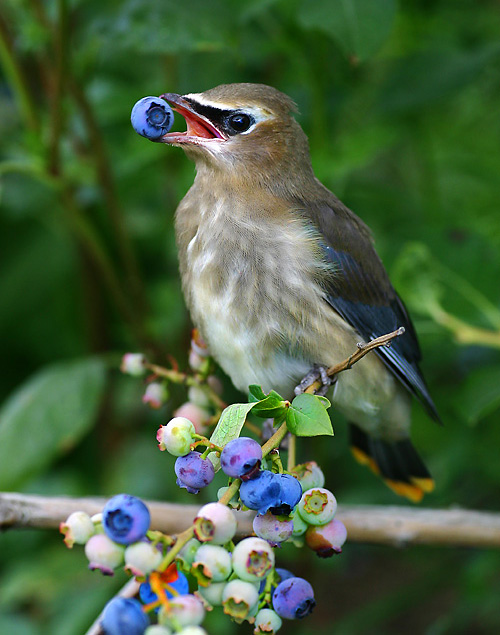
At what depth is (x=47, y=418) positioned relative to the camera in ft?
12.4

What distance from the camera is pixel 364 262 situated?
3605 millimetres

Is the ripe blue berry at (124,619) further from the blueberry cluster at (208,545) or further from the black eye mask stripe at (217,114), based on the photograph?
the black eye mask stripe at (217,114)

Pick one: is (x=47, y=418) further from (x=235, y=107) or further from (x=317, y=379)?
(x=235, y=107)

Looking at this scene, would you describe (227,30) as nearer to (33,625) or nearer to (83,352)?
(83,352)

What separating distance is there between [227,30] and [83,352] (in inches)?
91.9

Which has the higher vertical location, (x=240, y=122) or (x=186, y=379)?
(x=240, y=122)

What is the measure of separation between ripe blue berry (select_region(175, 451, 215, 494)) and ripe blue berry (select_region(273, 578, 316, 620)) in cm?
32

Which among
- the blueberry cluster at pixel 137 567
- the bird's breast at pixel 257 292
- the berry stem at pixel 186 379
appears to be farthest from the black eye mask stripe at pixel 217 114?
the blueberry cluster at pixel 137 567

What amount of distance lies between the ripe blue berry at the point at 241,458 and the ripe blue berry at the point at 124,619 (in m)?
0.35

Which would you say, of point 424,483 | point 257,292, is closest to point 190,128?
point 257,292

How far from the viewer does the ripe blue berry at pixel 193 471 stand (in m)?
1.96

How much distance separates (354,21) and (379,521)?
6.31 feet

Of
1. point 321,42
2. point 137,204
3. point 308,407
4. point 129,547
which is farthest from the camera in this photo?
point 137,204

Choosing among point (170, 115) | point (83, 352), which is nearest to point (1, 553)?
point (83, 352)
